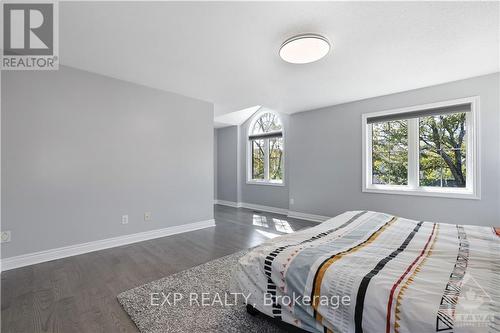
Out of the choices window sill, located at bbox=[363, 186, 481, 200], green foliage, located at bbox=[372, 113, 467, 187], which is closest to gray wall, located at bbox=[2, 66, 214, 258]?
window sill, located at bbox=[363, 186, 481, 200]

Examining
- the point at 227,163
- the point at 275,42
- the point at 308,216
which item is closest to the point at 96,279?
the point at 275,42

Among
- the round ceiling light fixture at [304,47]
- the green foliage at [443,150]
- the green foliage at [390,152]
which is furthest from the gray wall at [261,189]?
→ the round ceiling light fixture at [304,47]

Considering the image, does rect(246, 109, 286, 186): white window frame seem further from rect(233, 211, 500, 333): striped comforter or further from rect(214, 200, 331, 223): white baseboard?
rect(233, 211, 500, 333): striped comforter

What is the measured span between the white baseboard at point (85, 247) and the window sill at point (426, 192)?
3.38 m

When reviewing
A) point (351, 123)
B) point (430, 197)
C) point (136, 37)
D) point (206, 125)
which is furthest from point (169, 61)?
point (430, 197)

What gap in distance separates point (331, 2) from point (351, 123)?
278cm

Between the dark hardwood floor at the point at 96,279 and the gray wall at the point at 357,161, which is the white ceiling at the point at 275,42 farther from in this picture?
the dark hardwood floor at the point at 96,279

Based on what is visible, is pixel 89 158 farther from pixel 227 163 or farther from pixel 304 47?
pixel 227 163

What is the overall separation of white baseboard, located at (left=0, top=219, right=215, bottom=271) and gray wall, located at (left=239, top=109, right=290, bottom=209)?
2318mm

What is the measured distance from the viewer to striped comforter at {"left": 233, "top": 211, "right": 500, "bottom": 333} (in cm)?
90

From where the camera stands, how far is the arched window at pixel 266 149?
19.0 ft

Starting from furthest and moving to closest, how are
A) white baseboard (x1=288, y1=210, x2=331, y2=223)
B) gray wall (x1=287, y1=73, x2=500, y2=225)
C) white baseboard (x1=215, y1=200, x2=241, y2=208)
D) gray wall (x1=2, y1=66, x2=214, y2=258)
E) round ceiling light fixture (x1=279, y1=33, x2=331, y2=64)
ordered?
white baseboard (x1=215, y1=200, x2=241, y2=208) → white baseboard (x1=288, y1=210, x2=331, y2=223) → gray wall (x1=287, y1=73, x2=500, y2=225) → gray wall (x1=2, y1=66, x2=214, y2=258) → round ceiling light fixture (x1=279, y1=33, x2=331, y2=64)

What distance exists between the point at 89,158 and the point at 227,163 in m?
4.21

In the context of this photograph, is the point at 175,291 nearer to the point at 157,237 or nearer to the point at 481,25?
the point at 157,237
